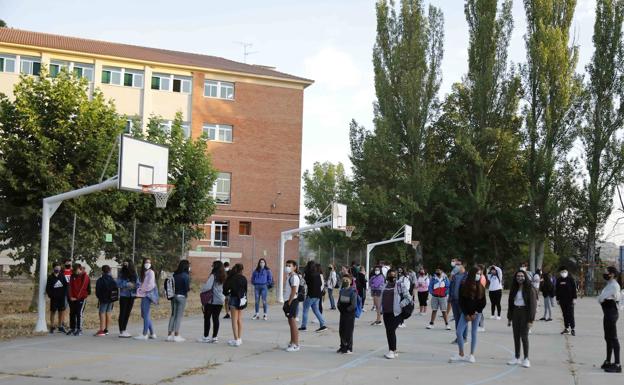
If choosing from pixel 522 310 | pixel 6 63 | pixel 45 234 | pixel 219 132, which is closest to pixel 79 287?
pixel 45 234

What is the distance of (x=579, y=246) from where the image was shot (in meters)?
50.6

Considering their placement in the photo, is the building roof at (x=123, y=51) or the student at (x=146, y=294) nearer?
the student at (x=146, y=294)

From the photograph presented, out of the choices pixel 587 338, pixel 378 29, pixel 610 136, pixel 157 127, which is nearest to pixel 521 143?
pixel 610 136

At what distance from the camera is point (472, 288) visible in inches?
511

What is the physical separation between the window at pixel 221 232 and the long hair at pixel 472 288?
129 ft

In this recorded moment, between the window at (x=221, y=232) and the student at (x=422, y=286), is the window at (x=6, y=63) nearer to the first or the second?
the window at (x=221, y=232)

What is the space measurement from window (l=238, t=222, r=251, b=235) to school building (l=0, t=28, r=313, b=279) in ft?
0.24

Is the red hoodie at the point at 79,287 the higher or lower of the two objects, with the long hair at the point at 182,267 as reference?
lower

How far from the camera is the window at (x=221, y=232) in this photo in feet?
169

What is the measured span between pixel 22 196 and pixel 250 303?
9.43 metres

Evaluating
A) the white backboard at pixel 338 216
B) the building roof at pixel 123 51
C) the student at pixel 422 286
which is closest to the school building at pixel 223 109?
the building roof at pixel 123 51

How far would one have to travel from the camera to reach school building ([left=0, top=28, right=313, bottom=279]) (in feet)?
160

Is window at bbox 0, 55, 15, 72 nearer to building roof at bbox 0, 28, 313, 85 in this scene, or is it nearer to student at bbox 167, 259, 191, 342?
building roof at bbox 0, 28, 313, 85

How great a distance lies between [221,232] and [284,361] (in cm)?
3917
